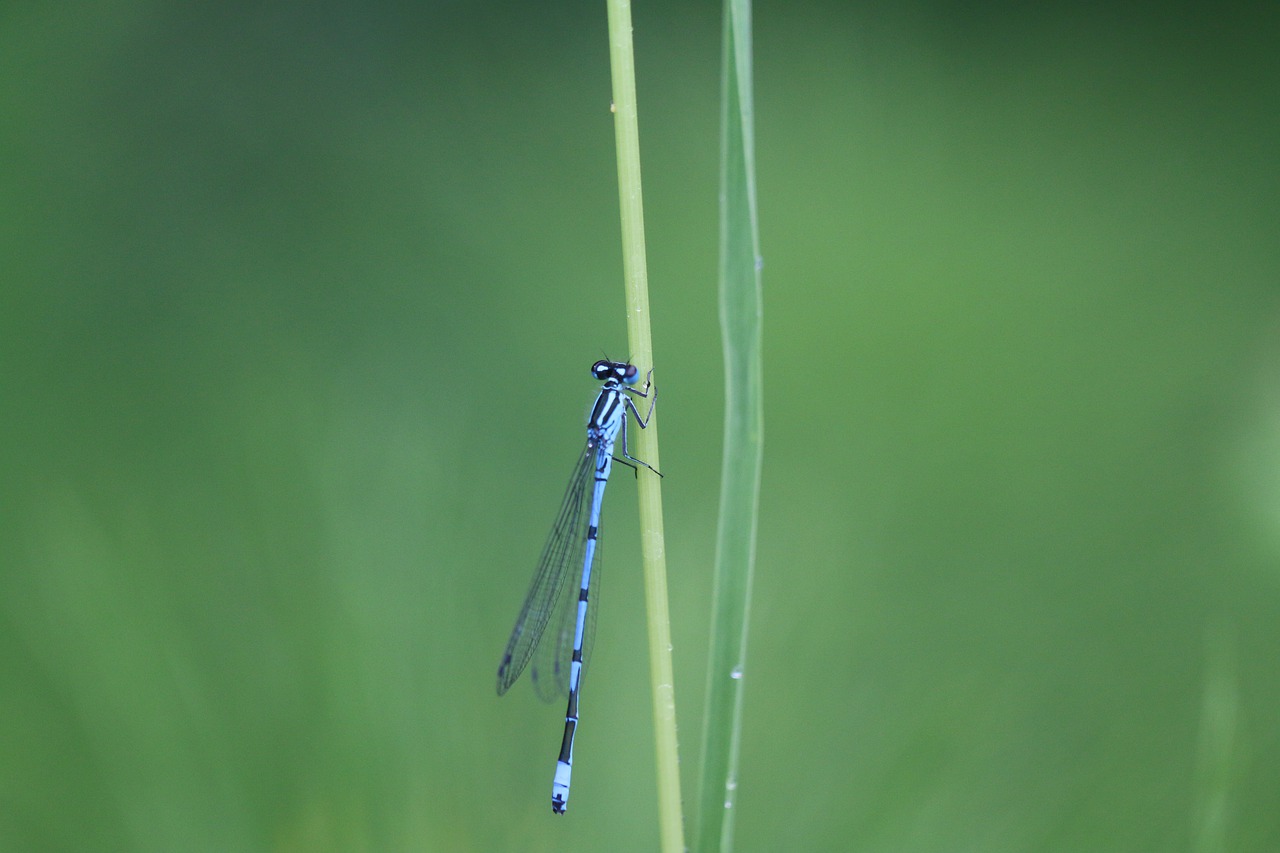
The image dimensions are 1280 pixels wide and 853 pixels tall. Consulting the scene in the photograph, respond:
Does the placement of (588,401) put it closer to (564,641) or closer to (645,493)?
(564,641)

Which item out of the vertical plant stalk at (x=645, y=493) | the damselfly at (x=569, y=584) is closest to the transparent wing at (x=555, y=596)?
the damselfly at (x=569, y=584)

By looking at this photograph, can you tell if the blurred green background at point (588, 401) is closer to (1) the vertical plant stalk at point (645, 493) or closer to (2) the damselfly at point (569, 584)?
(2) the damselfly at point (569, 584)

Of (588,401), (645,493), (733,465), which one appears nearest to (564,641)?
(588,401)

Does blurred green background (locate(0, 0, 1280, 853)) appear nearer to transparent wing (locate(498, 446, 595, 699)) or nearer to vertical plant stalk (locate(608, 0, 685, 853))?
transparent wing (locate(498, 446, 595, 699))

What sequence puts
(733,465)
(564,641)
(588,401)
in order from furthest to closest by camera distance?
(588,401) < (564,641) < (733,465)

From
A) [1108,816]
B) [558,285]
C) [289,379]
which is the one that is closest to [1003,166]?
[558,285]
